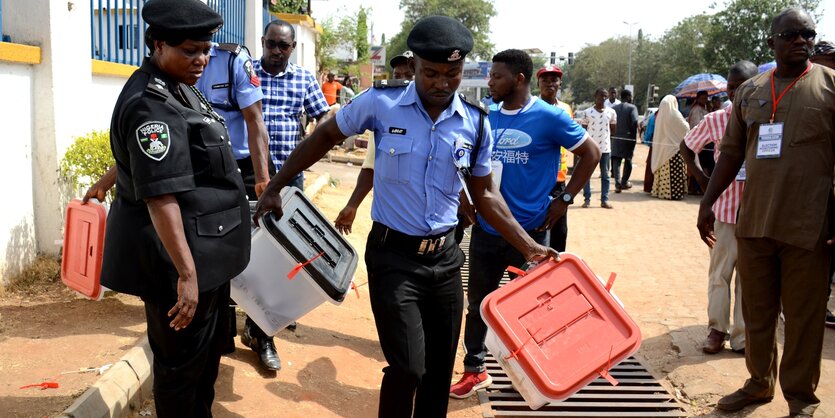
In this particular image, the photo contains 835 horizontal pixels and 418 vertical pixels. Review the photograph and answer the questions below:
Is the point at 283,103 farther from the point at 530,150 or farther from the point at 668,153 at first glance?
the point at 668,153

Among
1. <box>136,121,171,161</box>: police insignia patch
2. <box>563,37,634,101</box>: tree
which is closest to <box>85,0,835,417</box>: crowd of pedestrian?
<box>136,121,171,161</box>: police insignia patch

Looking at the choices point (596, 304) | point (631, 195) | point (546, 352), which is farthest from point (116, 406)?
point (631, 195)

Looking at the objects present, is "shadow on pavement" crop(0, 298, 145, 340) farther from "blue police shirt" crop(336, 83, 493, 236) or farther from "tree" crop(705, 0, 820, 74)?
"tree" crop(705, 0, 820, 74)

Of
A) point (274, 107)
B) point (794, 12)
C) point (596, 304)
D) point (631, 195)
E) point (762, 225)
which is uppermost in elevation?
point (794, 12)

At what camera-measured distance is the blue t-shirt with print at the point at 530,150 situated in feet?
15.1

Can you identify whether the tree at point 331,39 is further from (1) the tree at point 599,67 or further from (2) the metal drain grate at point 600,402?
(1) the tree at point 599,67

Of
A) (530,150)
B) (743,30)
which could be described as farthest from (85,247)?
(743,30)

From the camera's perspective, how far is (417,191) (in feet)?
10.6

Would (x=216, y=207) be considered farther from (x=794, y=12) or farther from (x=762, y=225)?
(x=794, y=12)

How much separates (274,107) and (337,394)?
1.86 meters

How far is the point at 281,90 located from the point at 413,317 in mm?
2428

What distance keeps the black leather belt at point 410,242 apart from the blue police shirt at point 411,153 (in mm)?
21

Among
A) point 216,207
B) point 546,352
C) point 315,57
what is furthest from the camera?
point 315,57

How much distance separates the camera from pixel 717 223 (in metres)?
5.37
